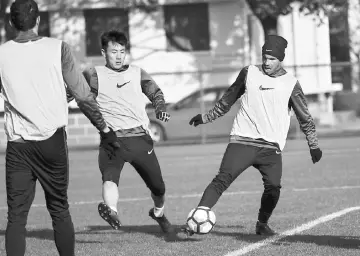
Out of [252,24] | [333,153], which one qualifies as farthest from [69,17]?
[333,153]

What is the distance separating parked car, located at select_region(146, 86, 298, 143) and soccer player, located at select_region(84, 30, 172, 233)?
52.5ft

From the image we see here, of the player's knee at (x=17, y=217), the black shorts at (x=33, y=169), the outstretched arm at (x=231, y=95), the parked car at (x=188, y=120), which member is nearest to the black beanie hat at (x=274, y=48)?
the outstretched arm at (x=231, y=95)

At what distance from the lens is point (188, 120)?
25.7 m

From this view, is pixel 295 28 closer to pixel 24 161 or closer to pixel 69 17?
pixel 69 17

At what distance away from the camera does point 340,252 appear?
8.12 metres

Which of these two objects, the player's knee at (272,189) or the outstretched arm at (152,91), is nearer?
the player's knee at (272,189)

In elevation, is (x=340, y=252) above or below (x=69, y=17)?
below

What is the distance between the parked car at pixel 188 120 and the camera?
83.3ft

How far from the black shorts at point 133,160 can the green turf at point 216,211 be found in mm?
632

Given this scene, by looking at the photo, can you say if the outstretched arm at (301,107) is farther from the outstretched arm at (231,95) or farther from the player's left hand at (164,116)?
the player's left hand at (164,116)

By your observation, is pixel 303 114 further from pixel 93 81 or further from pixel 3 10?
pixel 3 10

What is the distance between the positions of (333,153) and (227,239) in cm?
1175

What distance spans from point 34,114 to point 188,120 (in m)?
18.8

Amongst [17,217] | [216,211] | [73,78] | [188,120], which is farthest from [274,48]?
[188,120]
